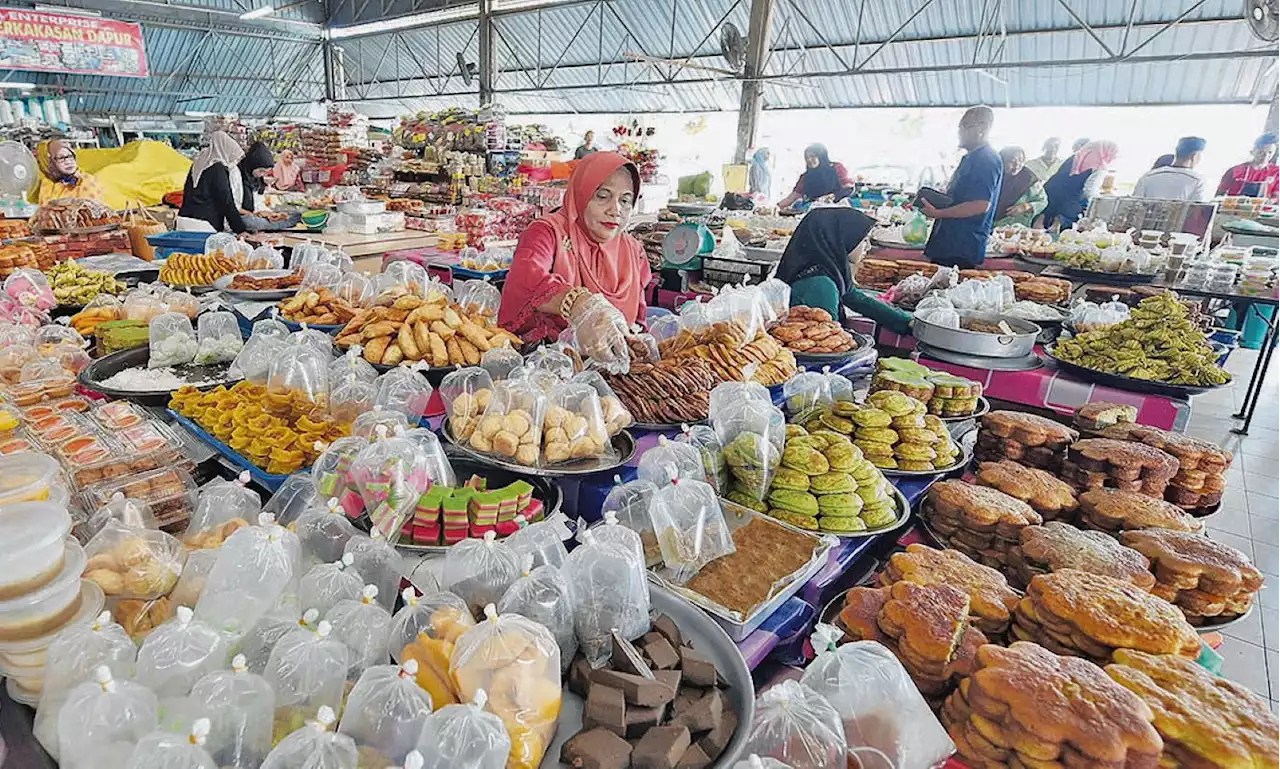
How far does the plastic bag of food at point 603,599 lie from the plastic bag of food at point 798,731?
0.92 ft

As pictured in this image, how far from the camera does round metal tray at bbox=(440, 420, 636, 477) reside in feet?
5.79

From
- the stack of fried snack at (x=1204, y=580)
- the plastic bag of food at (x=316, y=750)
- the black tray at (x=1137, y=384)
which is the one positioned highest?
the black tray at (x=1137, y=384)

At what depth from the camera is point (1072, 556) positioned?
168 centimetres

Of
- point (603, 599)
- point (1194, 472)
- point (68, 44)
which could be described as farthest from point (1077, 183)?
point (68, 44)

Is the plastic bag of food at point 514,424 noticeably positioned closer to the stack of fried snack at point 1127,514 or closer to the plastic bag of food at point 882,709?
the plastic bag of food at point 882,709

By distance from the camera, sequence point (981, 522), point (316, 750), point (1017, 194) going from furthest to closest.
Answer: point (1017, 194) → point (981, 522) → point (316, 750)

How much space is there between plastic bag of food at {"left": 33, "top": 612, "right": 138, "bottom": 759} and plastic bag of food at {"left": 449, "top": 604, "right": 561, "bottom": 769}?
527 mm

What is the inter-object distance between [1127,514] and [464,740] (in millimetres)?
1989

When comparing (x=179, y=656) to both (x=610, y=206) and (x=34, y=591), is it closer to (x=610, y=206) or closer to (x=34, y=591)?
(x=34, y=591)

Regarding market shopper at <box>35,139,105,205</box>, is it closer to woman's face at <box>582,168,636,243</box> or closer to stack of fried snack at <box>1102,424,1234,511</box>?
woman's face at <box>582,168,636,243</box>

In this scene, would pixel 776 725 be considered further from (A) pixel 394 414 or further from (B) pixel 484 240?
(B) pixel 484 240

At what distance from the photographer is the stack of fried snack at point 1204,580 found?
1679 mm

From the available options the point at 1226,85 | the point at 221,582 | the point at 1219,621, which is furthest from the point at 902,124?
the point at 221,582

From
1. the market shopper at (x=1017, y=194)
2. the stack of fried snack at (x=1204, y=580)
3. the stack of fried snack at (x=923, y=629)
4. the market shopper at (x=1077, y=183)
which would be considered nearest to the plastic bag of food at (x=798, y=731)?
the stack of fried snack at (x=923, y=629)
